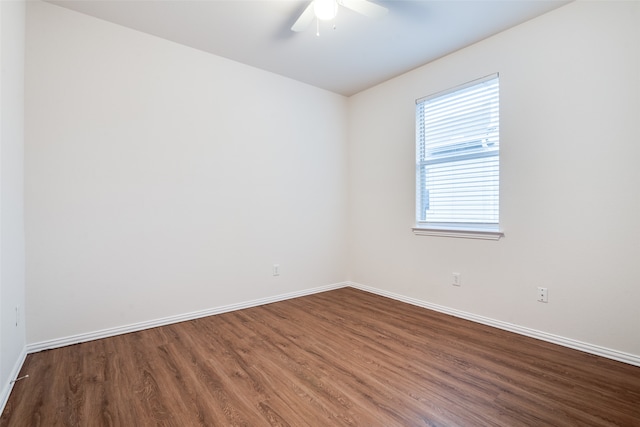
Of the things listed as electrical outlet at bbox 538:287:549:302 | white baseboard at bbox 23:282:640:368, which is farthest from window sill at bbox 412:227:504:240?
white baseboard at bbox 23:282:640:368

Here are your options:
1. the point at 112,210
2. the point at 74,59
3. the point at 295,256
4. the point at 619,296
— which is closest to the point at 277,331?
the point at 295,256

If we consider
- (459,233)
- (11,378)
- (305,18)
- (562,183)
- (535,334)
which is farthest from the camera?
(459,233)

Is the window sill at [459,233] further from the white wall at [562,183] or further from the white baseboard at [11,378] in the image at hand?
the white baseboard at [11,378]

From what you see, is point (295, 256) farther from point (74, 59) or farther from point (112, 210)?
point (74, 59)

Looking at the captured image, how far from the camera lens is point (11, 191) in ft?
6.20

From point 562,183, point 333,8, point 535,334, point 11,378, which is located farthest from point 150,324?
point 562,183

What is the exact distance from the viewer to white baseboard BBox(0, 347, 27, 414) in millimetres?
1607

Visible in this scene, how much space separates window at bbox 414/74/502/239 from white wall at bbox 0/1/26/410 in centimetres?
337

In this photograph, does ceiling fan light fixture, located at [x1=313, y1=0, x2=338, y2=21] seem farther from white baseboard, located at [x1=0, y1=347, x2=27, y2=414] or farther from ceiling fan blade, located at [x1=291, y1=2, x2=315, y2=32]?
white baseboard, located at [x1=0, y1=347, x2=27, y2=414]

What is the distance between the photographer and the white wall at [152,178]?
7.54 feet

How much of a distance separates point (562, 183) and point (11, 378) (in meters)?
4.02

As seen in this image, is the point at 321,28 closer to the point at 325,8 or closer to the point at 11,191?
the point at 325,8

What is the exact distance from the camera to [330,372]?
6.40ft

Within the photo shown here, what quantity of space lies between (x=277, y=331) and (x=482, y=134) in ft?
8.72
